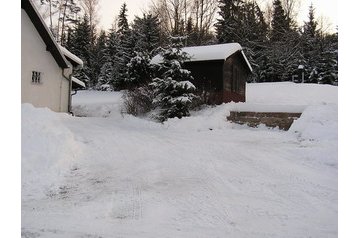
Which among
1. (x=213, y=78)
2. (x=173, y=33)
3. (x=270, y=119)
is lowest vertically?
(x=270, y=119)

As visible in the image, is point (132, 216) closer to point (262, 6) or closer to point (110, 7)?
point (110, 7)

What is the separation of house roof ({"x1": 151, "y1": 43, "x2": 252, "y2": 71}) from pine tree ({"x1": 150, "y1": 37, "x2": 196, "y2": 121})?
326 mm

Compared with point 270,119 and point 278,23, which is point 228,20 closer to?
point 278,23

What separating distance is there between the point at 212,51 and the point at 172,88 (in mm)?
2734

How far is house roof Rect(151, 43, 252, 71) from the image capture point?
1139cm

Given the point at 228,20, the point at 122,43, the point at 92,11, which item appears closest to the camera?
the point at 92,11

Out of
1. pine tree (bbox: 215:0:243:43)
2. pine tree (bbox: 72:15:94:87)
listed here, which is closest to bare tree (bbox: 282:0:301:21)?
pine tree (bbox: 215:0:243:43)

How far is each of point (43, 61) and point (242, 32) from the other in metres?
6.00

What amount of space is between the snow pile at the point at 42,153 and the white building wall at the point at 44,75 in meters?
3.52

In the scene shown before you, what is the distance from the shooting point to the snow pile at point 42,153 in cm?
404

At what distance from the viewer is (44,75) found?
10.5 metres

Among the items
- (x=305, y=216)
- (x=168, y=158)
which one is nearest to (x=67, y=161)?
(x=168, y=158)

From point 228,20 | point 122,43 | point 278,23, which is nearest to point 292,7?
point 278,23
